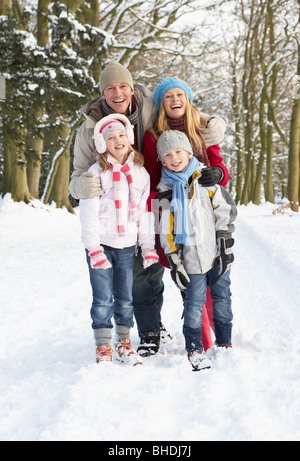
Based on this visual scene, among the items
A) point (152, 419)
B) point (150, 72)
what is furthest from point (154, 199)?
point (150, 72)

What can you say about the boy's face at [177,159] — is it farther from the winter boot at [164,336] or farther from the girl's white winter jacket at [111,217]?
the winter boot at [164,336]

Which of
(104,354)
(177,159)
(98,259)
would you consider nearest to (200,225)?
(177,159)

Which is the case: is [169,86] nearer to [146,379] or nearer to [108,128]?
[108,128]

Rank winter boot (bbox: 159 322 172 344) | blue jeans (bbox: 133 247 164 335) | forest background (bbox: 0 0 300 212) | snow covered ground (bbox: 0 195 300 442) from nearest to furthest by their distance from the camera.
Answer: snow covered ground (bbox: 0 195 300 442) → blue jeans (bbox: 133 247 164 335) → winter boot (bbox: 159 322 172 344) → forest background (bbox: 0 0 300 212)

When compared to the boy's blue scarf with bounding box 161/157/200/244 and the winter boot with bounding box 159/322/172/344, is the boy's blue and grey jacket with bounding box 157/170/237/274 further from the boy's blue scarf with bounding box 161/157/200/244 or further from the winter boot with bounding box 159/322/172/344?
the winter boot with bounding box 159/322/172/344

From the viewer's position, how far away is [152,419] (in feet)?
7.12

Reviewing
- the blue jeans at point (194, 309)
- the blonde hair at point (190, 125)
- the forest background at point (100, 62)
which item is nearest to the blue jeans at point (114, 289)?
the blue jeans at point (194, 309)

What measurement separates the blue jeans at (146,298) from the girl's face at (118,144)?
2.96 feet

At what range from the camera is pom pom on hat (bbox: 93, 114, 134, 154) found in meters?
3.04

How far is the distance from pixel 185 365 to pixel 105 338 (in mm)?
624

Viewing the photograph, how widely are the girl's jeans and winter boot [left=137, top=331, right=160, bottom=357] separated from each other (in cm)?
35

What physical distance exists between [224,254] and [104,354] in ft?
3.75

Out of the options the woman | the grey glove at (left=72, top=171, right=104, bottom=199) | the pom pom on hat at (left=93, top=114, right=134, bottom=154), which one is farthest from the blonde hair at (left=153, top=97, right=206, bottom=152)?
the grey glove at (left=72, top=171, right=104, bottom=199)

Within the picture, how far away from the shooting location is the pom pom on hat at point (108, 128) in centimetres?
304
